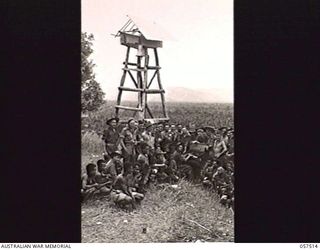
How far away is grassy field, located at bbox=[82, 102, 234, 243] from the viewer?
370cm

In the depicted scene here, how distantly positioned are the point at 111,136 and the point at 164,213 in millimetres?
720

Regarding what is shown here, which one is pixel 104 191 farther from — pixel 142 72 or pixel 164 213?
pixel 142 72

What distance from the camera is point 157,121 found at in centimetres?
377

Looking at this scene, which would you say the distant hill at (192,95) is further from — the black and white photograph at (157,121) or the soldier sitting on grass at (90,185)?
the soldier sitting on grass at (90,185)

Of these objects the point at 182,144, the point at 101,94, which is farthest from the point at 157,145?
the point at 101,94

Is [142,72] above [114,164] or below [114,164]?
above

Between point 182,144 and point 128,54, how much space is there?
0.82 m

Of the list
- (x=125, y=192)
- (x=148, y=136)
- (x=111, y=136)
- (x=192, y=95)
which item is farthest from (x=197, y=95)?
(x=125, y=192)

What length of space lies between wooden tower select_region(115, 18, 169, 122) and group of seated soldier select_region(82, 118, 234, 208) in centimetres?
9

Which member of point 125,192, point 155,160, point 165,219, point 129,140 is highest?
point 129,140

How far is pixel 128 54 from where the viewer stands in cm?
378

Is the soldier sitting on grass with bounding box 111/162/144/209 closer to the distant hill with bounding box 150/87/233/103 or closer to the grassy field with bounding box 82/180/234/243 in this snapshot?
the grassy field with bounding box 82/180/234/243

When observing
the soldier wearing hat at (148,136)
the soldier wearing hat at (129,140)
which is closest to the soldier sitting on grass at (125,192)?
the soldier wearing hat at (129,140)
